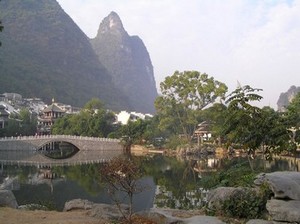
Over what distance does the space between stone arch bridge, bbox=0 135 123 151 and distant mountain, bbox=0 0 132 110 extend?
31.2 meters

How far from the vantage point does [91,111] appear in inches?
1969

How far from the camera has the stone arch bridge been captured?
4378 centimetres

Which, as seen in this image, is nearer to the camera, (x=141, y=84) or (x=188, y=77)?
(x=188, y=77)

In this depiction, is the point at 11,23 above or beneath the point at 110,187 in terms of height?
above

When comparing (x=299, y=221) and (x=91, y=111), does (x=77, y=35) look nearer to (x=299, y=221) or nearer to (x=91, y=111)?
(x=91, y=111)

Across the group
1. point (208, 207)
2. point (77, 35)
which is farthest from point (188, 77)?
point (77, 35)

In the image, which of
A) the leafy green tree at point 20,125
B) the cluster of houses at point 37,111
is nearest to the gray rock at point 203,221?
the cluster of houses at point 37,111

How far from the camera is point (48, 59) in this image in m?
94.8

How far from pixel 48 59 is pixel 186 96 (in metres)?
64.5

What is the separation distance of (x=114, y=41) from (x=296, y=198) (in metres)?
143

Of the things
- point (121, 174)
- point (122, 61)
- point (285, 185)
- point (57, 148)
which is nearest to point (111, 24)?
point (122, 61)

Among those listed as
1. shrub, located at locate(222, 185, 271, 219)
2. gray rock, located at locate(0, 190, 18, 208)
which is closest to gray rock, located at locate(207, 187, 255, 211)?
shrub, located at locate(222, 185, 271, 219)

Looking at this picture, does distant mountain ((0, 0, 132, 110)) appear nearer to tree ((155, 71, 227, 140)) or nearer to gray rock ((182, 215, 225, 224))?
tree ((155, 71, 227, 140))

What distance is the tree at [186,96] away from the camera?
3728 centimetres
